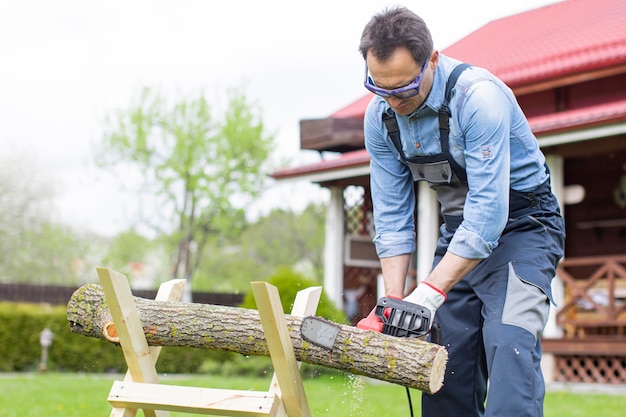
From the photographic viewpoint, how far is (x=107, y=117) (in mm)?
29547

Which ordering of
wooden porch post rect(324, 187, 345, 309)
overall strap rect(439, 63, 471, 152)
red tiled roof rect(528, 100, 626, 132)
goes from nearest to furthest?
overall strap rect(439, 63, 471, 152) < red tiled roof rect(528, 100, 626, 132) < wooden porch post rect(324, 187, 345, 309)

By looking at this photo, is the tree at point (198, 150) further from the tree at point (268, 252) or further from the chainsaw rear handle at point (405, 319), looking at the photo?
the chainsaw rear handle at point (405, 319)

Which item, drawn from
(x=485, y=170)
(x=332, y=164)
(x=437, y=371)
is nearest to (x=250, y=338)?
(x=437, y=371)

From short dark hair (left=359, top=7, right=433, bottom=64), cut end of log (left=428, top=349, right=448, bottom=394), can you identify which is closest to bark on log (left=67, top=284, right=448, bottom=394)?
cut end of log (left=428, top=349, right=448, bottom=394)

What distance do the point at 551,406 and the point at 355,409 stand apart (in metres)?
4.39

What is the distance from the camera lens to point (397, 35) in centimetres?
299

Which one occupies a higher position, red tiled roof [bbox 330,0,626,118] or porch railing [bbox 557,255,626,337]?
red tiled roof [bbox 330,0,626,118]

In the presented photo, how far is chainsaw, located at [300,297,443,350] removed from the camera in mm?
3037

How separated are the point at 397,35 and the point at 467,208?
2.25 ft

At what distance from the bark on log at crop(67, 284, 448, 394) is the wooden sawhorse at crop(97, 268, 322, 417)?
0.27 ft

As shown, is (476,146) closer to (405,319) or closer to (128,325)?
(405,319)

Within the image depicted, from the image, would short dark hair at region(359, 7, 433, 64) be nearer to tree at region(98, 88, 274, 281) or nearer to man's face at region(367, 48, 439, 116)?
man's face at region(367, 48, 439, 116)

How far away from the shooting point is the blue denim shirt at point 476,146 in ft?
10.2

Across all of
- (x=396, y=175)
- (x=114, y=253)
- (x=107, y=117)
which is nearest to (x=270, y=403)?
(x=396, y=175)
